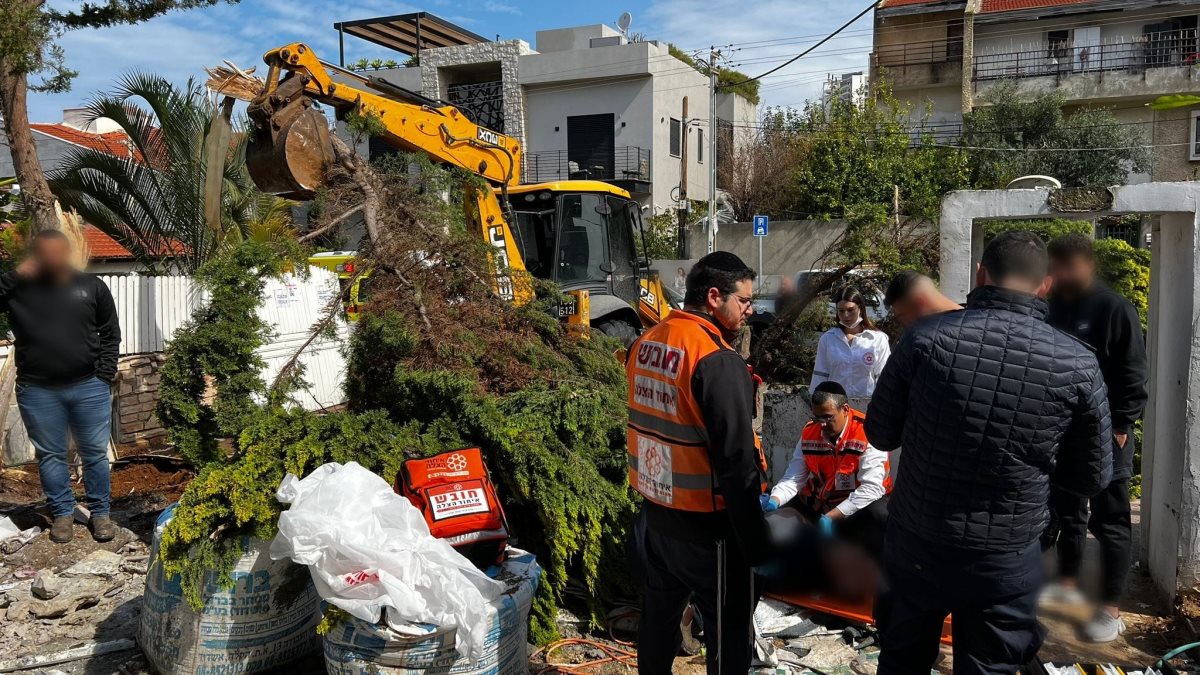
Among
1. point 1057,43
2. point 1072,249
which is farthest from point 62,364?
point 1057,43

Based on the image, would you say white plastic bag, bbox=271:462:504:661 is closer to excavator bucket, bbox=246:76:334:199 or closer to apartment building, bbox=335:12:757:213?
excavator bucket, bbox=246:76:334:199

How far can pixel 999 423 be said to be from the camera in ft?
8.26

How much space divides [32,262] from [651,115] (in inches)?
843

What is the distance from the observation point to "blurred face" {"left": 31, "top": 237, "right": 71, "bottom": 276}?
15.6 ft

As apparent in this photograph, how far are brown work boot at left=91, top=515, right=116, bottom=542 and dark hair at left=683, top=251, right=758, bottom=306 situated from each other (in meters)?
3.90

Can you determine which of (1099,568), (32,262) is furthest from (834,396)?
(32,262)

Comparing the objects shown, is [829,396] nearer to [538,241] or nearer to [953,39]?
[538,241]

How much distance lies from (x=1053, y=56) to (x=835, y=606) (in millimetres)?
27236

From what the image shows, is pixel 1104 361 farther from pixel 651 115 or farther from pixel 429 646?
pixel 651 115

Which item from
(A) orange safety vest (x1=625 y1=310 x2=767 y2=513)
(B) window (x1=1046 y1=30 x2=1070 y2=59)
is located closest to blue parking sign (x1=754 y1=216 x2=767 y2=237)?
(B) window (x1=1046 y1=30 x2=1070 y2=59)

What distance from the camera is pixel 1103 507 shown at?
4113 mm

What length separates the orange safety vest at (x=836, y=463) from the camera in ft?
13.8

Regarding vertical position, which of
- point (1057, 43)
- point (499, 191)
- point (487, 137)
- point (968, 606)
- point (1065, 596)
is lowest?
point (1065, 596)

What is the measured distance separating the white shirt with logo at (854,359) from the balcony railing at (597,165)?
1948 centimetres
